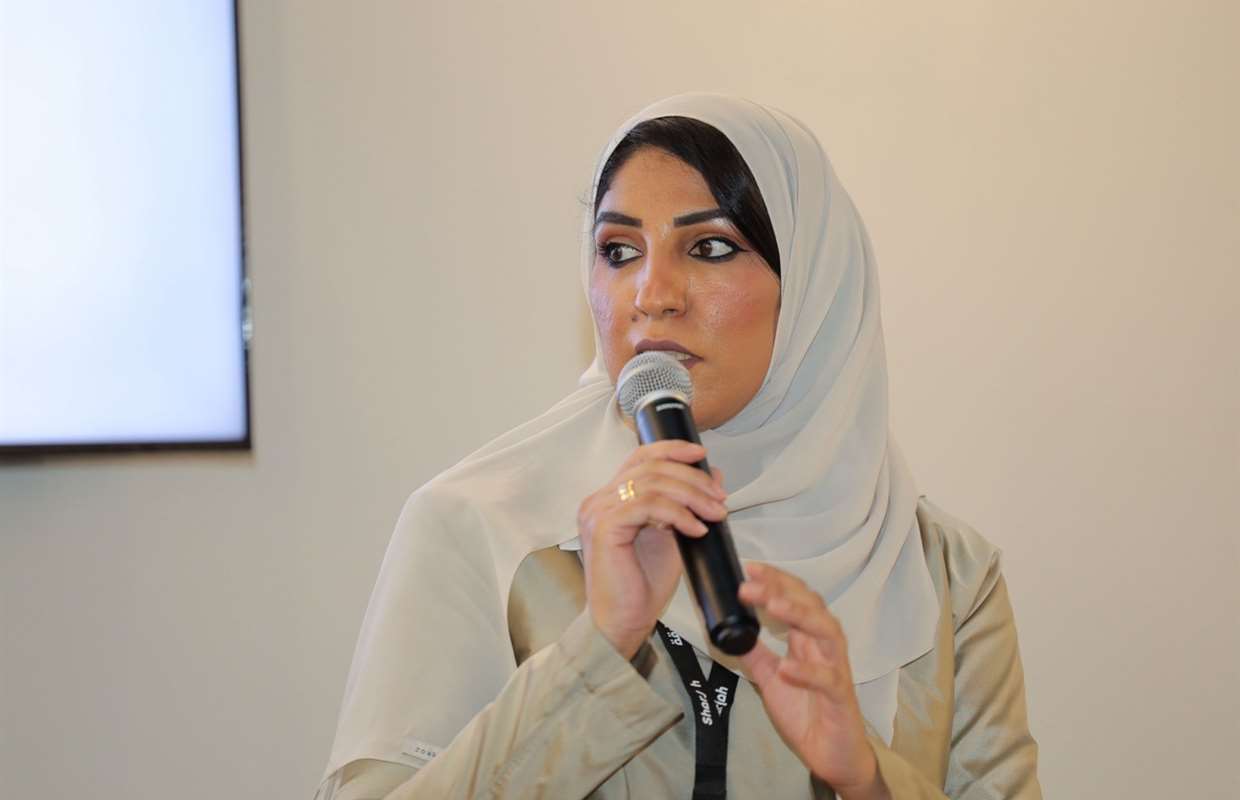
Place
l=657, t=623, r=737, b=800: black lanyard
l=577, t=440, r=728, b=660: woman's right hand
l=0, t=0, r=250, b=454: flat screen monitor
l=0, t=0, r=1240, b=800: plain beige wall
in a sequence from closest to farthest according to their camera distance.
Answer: l=577, t=440, r=728, b=660: woman's right hand
l=657, t=623, r=737, b=800: black lanyard
l=0, t=0, r=250, b=454: flat screen monitor
l=0, t=0, r=1240, b=800: plain beige wall

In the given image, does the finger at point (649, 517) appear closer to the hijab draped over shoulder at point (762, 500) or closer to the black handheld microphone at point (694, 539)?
the black handheld microphone at point (694, 539)

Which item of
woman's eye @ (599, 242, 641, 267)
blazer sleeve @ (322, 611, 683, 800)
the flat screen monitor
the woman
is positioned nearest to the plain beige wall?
the flat screen monitor

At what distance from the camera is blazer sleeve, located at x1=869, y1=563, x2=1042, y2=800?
151 cm

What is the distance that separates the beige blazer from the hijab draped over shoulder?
4cm

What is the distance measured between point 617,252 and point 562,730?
0.58 meters

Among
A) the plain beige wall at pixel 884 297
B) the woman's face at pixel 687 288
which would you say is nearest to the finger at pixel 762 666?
the woman's face at pixel 687 288

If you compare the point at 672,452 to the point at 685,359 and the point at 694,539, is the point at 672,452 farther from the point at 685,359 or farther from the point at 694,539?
the point at 685,359

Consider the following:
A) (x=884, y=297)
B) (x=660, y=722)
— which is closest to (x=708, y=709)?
(x=660, y=722)

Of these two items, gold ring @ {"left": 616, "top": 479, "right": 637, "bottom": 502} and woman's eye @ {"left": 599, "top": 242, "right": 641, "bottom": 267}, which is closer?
gold ring @ {"left": 616, "top": 479, "right": 637, "bottom": 502}

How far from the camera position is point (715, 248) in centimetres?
147

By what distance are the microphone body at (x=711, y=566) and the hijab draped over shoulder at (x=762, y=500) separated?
0.35 meters

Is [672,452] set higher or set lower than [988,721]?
higher

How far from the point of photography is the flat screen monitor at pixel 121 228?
2.32m

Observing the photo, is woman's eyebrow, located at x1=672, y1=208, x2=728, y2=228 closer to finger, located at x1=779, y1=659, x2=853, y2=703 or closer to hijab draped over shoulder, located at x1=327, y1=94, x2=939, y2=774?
hijab draped over shoulder, located at x1=327, y1=94, x2=939, y2=774
